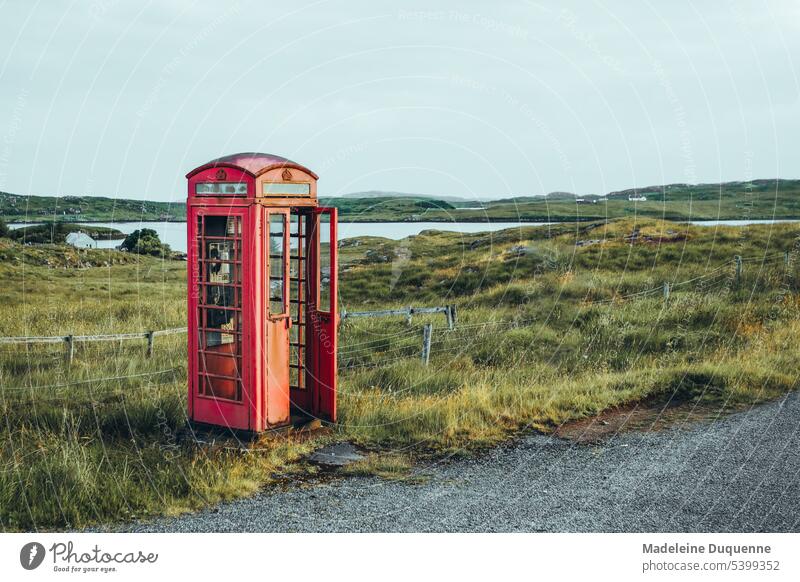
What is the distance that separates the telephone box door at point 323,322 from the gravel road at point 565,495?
4.73 feet

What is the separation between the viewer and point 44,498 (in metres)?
6.53

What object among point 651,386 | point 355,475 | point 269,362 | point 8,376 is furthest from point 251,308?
point 651,386

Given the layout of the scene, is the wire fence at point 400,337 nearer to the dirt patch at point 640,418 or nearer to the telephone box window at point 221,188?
the dirt patch at point 640,418

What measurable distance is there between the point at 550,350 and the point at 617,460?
17.1ft

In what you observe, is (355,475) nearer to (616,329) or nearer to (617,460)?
(617,460)

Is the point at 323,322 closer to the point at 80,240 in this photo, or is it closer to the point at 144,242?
the point at 80,240

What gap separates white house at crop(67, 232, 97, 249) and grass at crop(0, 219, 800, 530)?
338 mm

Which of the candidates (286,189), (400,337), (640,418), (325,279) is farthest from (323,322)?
(400,337)

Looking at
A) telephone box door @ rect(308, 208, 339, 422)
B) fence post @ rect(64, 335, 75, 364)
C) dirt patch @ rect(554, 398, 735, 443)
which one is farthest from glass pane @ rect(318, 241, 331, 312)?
fence post @ rect(64, 335, 75, 364)

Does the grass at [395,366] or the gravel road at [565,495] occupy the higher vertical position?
the grass at [395,366]

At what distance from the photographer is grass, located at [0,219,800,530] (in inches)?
276

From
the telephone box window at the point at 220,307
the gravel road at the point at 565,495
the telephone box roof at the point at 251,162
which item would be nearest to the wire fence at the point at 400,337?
the telephone box window at the point at 220,307

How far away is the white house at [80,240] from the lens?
19734mm

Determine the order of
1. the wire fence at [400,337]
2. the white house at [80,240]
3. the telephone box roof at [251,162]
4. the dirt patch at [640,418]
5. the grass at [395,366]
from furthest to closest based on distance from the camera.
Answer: the white house at [80,240] → the wire fence at [400,337] → the dirt patch at [640,418] → the telephone box roof at [251,162] → the grass at [395,366]
